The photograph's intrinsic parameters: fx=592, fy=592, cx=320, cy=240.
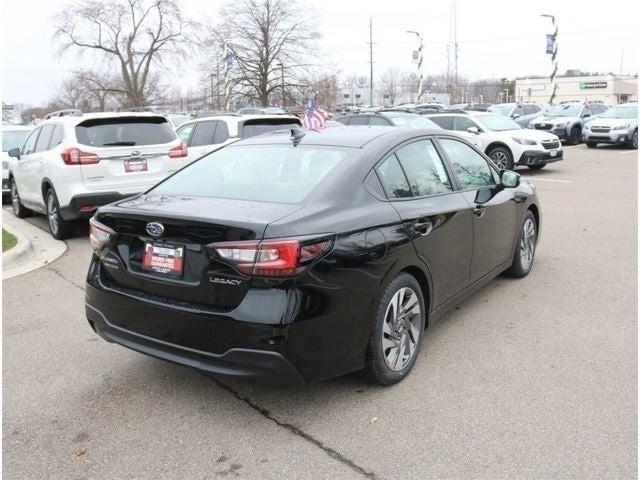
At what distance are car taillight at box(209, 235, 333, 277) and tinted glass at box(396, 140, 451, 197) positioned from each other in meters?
1.29

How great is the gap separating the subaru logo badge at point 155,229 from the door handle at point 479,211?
243 centimetres

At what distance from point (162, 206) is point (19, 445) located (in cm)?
147

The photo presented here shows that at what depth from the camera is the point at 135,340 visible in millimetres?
3383

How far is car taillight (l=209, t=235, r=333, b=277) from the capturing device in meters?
2.95

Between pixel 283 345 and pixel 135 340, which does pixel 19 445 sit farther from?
pixel 283 345

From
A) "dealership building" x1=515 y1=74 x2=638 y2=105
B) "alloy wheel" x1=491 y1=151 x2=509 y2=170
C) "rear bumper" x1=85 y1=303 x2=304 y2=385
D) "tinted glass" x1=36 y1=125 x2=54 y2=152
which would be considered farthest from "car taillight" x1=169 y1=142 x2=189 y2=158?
"dealership building" x1=515 y1=74 x2=638 y2=105

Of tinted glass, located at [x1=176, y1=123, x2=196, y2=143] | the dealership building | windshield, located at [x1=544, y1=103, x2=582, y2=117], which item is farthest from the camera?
the dealership building

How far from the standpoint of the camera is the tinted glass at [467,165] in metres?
4.64

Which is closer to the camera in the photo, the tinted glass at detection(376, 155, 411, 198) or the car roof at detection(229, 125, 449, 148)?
the tinted glass at detection(376, 155, 411, 198)

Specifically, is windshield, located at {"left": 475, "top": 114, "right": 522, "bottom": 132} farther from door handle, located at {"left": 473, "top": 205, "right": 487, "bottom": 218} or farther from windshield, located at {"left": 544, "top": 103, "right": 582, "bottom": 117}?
door handle, located at {"left": 473, "top": 205, "right": 487, "bottom": 218}

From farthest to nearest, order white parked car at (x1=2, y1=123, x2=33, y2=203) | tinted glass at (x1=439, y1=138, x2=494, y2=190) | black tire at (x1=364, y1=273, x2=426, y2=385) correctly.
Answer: white parked car at (x1=2, y1=123, x2=33, y2=203) → tinted glass at (x1=439, y1=138, x2=494, y2=190) → black tire at (x1=364, y1=273, x2=426, y2=385)

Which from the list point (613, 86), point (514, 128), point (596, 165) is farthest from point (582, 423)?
point (613, 86)

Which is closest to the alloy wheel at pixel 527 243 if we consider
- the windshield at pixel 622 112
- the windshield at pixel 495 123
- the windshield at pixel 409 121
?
the windshield at pixel 409 121

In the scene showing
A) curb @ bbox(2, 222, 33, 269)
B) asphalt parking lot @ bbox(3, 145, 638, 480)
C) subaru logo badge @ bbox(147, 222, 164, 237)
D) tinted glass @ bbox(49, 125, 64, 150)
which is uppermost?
tinted glass @ bbox(49, 125, 64, 150)
